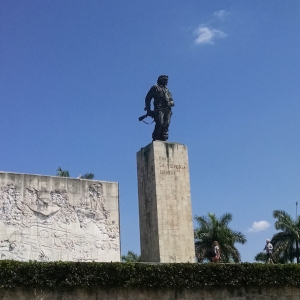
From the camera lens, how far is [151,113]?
16.8 meters

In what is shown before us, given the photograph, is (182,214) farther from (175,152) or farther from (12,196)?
(12,196)

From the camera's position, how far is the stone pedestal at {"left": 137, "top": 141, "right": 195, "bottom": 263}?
49.6ft

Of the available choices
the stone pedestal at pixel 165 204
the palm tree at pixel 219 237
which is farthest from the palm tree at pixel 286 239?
the stone pedestal at pixel 165 204

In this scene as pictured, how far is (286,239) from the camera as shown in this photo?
90.4 feet

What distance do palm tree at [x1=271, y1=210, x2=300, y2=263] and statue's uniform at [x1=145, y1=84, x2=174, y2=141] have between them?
531 inches

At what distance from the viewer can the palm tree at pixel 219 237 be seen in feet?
86.1

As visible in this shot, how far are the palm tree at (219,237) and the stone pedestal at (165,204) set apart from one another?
10.7 metres

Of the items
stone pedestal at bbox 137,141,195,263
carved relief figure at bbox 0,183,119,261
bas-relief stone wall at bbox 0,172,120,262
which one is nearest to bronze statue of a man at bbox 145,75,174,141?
stone pedestal at bbox 137,141,195,263

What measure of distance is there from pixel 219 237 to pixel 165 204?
11.7 m

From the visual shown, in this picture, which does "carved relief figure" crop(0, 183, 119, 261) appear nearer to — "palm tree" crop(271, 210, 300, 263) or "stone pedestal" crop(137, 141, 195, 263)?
"stone pedestal" crop(137, 141, 195, 263)

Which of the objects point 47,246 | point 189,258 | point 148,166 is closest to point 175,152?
point 148,166

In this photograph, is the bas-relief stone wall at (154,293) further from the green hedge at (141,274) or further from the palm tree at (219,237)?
the palm tree at (219,237)

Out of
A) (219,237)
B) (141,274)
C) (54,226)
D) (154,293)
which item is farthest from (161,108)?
(219,237)

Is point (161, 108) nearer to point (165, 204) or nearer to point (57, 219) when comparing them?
point (165, 204)
